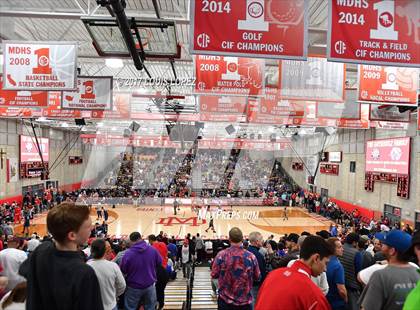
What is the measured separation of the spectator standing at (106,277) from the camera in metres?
3.19

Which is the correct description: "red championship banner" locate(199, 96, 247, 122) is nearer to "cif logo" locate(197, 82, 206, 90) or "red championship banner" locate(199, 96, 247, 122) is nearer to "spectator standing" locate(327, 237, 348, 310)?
"cif logo" locate(197, 82, 206, 90)

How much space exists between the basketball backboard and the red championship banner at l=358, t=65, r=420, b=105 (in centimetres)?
489

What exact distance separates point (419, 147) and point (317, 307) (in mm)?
20033

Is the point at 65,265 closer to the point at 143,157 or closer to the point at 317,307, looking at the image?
the point at 317,307

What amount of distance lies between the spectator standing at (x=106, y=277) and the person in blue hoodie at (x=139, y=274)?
929 mm

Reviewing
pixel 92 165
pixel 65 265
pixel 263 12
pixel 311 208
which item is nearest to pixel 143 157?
pixel 92 165

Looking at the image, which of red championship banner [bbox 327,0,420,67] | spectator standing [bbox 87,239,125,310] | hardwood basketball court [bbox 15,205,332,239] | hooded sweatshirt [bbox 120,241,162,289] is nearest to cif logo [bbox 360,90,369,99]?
red championship banner [bbox 327,0,420,67]

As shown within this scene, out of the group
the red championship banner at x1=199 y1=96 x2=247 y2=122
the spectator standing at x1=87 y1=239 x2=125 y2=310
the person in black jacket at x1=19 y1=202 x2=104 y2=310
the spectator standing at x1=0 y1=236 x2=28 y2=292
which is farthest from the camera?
the red championship banner at x1=199 y1=96 x2=247 y2=122

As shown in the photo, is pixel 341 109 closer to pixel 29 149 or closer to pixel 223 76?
pixel 223 76

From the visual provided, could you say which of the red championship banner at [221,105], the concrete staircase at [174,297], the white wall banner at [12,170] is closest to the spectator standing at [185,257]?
the concrete staircase at [174,297]

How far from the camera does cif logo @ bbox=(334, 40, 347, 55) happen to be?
205 inches

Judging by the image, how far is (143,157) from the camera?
45.6 meters

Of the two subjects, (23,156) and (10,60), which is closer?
(10,60)

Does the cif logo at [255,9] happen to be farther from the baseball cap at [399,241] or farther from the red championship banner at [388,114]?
the red championship banner at [388,114]
